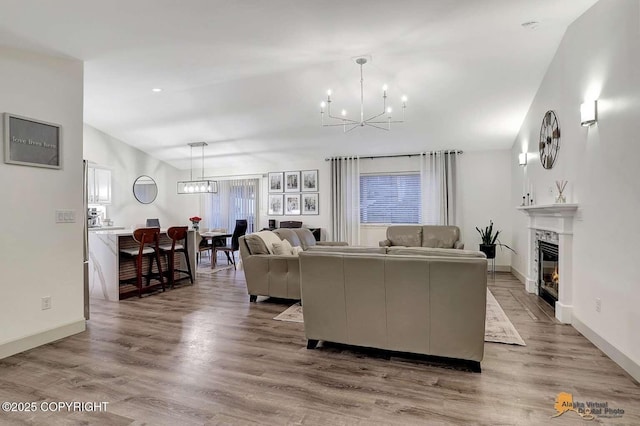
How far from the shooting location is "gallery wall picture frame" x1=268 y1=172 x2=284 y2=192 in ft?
27.8

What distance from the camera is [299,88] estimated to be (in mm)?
5035

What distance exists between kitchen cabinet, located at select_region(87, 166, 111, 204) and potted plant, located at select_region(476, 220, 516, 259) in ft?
24.7

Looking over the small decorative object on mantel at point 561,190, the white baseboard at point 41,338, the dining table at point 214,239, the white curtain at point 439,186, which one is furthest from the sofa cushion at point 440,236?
the white baseboard at point 41,338

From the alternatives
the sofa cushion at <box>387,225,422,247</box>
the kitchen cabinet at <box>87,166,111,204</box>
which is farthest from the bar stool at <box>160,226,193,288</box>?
the sofa cushion at <box>387,225,422,247</box>

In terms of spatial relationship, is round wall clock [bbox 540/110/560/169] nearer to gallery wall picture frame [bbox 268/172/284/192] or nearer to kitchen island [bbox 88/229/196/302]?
gallery wall picture frame [bbox 268/172/284/192]

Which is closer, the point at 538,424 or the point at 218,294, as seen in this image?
the point at 538,424

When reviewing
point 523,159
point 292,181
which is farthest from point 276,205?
point 523,159

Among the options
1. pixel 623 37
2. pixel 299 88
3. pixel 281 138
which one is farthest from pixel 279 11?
pixel 281 138

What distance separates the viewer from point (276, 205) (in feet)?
28.0

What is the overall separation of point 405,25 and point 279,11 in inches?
49.7

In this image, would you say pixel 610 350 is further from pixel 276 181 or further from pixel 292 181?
pixel 276 181

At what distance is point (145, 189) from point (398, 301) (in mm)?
7640

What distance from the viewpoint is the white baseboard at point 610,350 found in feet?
8.07

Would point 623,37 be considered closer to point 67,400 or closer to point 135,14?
point 135,14
